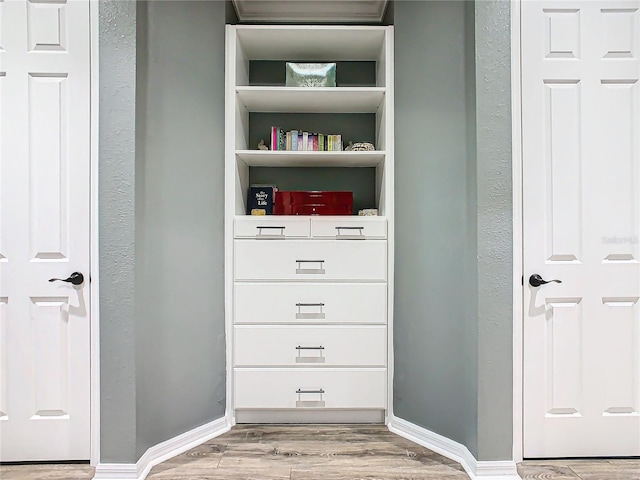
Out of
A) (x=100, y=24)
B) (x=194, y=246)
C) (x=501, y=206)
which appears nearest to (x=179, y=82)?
(x=100, y=24)

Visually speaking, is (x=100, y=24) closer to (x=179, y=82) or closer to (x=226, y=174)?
(x=179, y=82)

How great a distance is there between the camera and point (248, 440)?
2.24 m

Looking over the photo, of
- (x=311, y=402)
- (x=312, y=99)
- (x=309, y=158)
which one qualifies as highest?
(x=312, y=99)

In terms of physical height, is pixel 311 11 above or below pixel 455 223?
above

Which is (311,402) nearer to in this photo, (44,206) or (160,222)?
(160,222)

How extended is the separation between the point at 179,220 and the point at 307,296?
79 cm

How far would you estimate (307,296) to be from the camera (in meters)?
2.40

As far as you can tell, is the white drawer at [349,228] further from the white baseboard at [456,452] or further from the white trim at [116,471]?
the white trim at [116,471]

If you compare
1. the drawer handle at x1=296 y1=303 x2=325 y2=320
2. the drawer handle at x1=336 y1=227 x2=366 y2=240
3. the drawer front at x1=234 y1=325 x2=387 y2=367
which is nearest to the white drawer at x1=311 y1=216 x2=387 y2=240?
the drawer handle at x1=336 y1=227 x2=366 y2=240

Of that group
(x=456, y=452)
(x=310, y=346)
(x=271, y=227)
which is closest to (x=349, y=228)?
(x=271, y=227)

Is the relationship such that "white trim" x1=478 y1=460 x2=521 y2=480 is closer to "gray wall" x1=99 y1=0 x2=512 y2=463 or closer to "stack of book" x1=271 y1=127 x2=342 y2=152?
"gray wall" x1=99 y1=0 x2=512 y2=463

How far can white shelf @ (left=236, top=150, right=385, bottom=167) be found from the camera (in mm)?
2393
